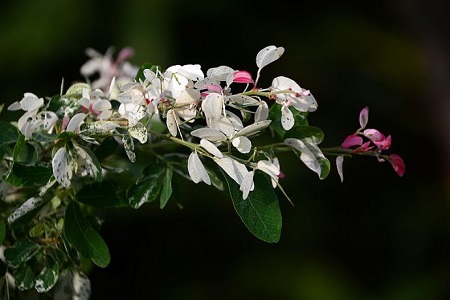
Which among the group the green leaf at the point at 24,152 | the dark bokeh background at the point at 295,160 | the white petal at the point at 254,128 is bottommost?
the dark bokeh background at the point at 295,160

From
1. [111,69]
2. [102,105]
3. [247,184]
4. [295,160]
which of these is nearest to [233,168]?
[247,184]

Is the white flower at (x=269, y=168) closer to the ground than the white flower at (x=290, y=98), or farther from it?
closer to the ground

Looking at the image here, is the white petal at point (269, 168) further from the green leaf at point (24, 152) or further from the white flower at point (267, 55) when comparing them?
Result: the green leaf at point (24, 152)

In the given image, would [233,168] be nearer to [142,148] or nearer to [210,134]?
[210,134]

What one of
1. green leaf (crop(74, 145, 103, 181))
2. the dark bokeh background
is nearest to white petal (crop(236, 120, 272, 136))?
green leaf (crop(74, 145, 103, 181))

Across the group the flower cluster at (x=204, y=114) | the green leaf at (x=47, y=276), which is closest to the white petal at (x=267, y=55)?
the flower cluster at (x=204, y=114)

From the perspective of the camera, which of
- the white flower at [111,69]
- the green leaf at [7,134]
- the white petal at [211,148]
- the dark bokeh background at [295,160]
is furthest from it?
the dark bokeh background at [295,160]
